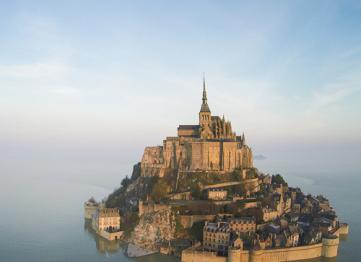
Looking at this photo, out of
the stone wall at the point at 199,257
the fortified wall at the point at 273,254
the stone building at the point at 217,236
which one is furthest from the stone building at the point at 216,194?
the stone wall at the point at 199,257

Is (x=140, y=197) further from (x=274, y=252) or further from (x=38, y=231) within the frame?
(x=274, y=252)

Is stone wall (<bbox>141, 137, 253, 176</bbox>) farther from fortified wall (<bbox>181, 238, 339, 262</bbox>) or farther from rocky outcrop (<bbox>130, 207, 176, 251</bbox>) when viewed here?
fortified wall (<bbox>181, 238, 339, 262</bbox>)

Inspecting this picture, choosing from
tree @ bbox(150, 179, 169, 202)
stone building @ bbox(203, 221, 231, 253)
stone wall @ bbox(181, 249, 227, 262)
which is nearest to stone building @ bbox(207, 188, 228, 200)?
tree @ bbox(150, 179, 169, 202)

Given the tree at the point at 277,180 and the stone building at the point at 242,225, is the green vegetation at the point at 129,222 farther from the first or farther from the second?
the tree at the point at 277,180

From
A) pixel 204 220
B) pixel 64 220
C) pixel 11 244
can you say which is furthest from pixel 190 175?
pixel 11 244

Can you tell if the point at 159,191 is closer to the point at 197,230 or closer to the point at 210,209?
the point at 210,209
